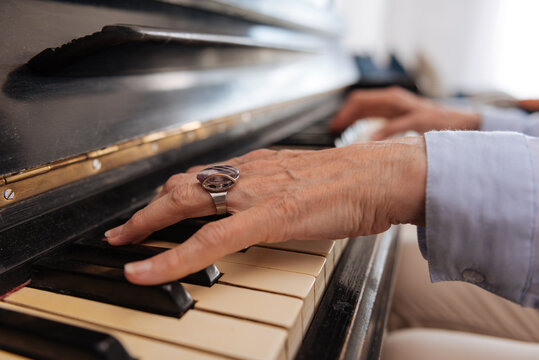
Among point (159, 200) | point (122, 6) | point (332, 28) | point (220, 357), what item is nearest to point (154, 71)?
point (122, 6)

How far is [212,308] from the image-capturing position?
46 cm

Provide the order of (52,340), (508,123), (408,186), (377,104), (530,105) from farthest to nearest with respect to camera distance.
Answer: (530,105) → (377,104) → (508,123) → (408,186) → (52,340)

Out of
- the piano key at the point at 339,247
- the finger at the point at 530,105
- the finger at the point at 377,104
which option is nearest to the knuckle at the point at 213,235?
the piano key at the point at 339,247

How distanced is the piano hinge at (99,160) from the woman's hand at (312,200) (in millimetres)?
138

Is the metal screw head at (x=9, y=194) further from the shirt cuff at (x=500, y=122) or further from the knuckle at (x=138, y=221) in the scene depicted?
the shirt cuff at (x=500, y=122)

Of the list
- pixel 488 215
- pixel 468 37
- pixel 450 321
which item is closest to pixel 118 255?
pixel 488 215

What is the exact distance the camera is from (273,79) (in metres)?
1.40

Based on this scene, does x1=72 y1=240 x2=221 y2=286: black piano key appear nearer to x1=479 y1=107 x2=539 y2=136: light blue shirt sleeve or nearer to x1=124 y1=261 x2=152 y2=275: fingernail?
x1=124 y1=261 x2=152 y2=275: fingernail

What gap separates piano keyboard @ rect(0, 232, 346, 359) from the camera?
0.41m

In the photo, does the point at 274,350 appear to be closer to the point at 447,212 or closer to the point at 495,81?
the point at 447,212

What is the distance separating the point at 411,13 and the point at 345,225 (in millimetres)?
5144

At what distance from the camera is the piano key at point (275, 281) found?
1.60 ft

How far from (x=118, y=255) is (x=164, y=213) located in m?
0.09

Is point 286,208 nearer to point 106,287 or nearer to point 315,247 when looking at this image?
point 315,247
